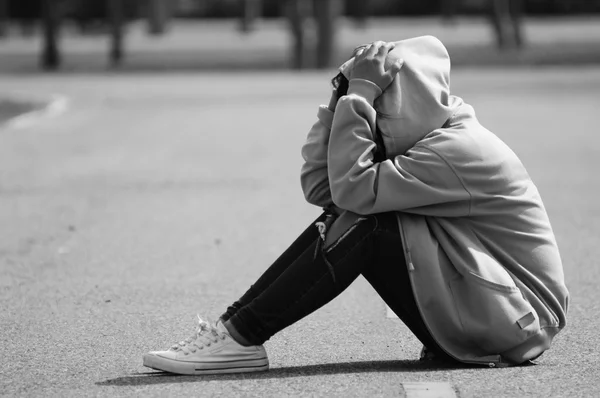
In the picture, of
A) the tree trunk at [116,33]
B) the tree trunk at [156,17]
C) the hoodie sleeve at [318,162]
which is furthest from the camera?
the tree trunk at [156,17]

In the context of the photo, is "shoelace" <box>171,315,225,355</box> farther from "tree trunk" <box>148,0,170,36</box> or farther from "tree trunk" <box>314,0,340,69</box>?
"tree trunk" <box>148,0,170,36</box>

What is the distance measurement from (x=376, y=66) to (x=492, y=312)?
3.02ft

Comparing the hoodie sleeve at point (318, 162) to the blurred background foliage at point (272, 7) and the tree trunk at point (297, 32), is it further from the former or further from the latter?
the blurred background foliage at point (272, 7)

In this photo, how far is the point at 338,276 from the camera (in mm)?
4168

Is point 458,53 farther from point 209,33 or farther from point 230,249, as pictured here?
point 230,249

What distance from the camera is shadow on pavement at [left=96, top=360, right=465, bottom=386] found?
424 cm

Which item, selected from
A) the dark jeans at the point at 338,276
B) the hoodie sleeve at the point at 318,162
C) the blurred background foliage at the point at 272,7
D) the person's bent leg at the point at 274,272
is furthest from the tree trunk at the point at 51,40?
the dark jeans at the point at 338,276

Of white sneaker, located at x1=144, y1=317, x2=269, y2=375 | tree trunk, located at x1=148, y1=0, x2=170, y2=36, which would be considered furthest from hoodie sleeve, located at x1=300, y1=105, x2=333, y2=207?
tree trunk, located at x1=148, y1=0, x2=170, y2=36

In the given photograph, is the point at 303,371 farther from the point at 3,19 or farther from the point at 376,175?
the point at 3,19

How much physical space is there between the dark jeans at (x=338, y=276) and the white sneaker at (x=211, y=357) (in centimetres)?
8

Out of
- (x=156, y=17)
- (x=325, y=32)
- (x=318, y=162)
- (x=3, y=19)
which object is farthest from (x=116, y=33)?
(x=318, y=162)

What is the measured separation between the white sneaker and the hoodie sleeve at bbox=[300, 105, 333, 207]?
1.89 feet

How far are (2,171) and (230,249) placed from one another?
525cm

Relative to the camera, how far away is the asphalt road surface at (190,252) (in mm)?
4276
